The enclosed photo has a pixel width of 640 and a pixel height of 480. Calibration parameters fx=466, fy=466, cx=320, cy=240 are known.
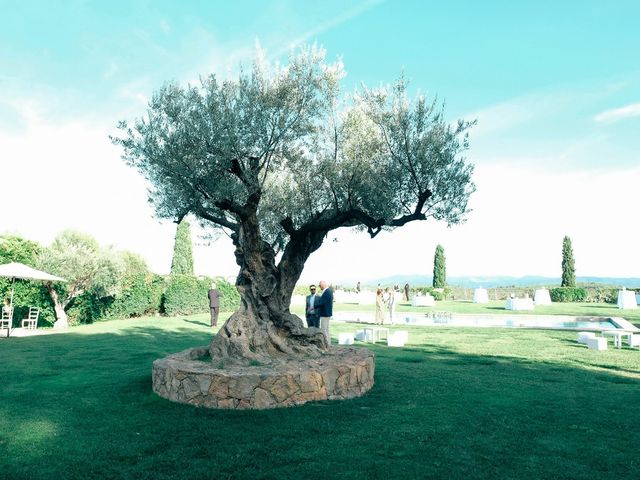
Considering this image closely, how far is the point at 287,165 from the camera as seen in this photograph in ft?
39.5

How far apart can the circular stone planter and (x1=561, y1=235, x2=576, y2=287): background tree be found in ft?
147

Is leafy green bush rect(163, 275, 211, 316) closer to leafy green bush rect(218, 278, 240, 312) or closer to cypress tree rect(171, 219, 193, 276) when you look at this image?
leafy green bush rect(218, 278, 240, 312)

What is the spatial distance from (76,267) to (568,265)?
146 ft

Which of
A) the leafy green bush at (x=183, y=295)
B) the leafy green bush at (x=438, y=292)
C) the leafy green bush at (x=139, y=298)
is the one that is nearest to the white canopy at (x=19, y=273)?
the leafy green bush at (x=139, y=298)

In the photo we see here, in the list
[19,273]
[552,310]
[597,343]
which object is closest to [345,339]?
[597,343]

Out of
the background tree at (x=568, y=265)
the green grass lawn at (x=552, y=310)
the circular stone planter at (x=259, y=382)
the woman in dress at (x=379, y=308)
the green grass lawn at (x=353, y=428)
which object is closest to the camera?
the green grass lawn at (x=353, y=428)

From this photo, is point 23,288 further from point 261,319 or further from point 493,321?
point 493,321

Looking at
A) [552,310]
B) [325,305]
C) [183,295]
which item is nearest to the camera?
[325,305]

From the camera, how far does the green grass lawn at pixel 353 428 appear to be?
5887 millimetres

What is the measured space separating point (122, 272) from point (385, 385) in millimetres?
19367

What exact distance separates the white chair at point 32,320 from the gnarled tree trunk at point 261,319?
15214 millimetres

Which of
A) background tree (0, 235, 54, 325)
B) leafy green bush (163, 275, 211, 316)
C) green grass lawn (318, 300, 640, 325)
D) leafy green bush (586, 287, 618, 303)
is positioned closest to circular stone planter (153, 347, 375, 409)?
background tree (0, 235, 54, 325)

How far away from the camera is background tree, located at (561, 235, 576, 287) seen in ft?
155

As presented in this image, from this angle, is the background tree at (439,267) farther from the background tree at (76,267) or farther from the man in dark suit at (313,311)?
the man in dark suit at (313,311)
